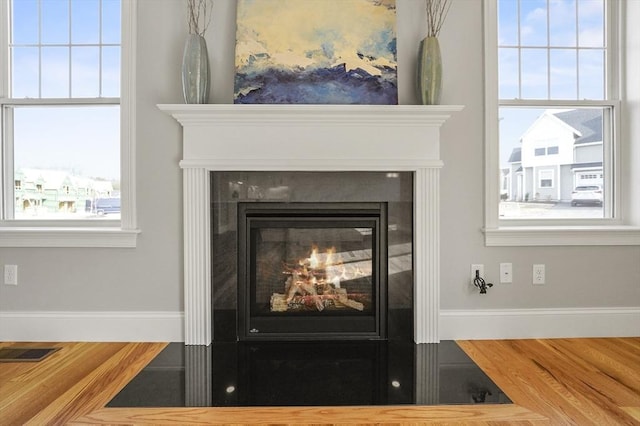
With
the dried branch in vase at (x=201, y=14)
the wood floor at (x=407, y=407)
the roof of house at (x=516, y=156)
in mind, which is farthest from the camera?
the roof of house at (x=516, y=156)

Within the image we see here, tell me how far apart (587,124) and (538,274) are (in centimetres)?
105

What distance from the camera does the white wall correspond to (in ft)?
8.71

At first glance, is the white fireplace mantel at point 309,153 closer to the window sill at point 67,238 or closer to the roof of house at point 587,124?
the window sill at point 67,238

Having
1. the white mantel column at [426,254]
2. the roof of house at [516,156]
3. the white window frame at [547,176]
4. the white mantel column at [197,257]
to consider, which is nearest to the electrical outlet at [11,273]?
the white mantel column at [197,257]

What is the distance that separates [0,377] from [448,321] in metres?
2.42

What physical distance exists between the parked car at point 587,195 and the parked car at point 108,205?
297 cm

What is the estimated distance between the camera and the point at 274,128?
8.34 ft

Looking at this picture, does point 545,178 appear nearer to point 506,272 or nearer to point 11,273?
point 506,272

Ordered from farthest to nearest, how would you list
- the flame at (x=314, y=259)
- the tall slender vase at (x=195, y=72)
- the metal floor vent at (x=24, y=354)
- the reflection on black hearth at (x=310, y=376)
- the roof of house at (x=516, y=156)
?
1. the roof of house at (x=516, y=156)
2. the flame at (x=314, y=259)
3. the tall slender vase at (x=195, y=72)
4. the metal floor vent at (x=24, y=354)
5. the reflection on black hearth at (x=310, y=376)

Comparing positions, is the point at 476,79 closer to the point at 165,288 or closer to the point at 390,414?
the point at 390,414

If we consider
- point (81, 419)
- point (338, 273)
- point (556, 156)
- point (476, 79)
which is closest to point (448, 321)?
point (338, 273)

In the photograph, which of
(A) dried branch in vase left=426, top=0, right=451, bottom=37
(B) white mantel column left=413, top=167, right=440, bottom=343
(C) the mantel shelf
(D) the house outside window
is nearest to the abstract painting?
(C) the mantel shelf

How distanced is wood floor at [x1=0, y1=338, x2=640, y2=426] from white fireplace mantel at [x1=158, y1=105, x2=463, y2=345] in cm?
38

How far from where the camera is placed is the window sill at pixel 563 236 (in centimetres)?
269
